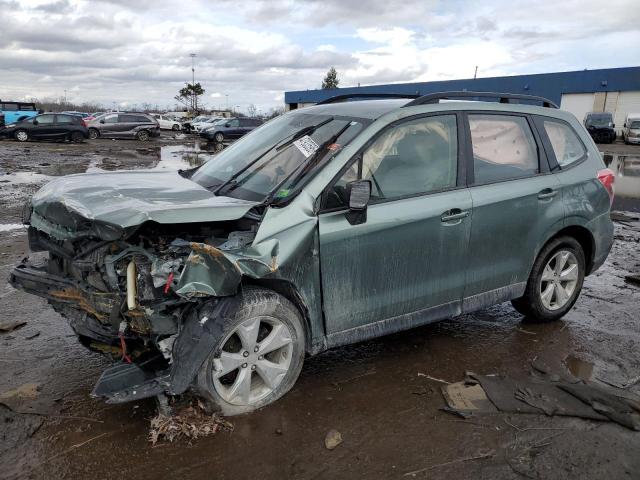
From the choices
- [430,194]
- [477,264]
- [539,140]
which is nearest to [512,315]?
[477,264]

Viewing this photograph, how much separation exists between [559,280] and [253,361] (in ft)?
9.74

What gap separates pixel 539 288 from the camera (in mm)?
4465

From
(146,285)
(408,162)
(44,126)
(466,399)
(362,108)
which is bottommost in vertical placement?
(466,399)

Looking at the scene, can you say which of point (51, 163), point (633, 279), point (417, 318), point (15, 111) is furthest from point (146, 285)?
point (15, 111)

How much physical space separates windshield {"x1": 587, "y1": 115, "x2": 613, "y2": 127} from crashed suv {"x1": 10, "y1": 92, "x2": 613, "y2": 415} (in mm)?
34464

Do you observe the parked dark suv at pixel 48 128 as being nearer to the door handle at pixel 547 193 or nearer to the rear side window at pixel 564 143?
the rear side window at pixel 564 143

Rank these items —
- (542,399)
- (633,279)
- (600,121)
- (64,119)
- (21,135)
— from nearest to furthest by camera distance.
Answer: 1. (542,399)
2. (633,279)
3. (21,135)
4. (64,119)
5. (600,121)

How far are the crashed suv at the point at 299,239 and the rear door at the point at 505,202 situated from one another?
→ 14mm

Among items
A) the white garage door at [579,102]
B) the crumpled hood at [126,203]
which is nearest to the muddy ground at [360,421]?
the crumpled hood at [126,203]

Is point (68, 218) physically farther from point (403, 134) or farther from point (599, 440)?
point (599, 440)

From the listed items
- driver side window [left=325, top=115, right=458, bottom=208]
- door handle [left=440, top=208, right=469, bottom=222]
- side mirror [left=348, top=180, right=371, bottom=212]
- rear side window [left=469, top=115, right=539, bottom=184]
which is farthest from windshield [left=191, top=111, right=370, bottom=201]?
rear side window [left=469, top=115, right=539, bottom=184]

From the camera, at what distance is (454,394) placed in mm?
3492

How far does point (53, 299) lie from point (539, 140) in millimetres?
3914

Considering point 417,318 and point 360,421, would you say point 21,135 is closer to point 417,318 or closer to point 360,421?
point 417,318
